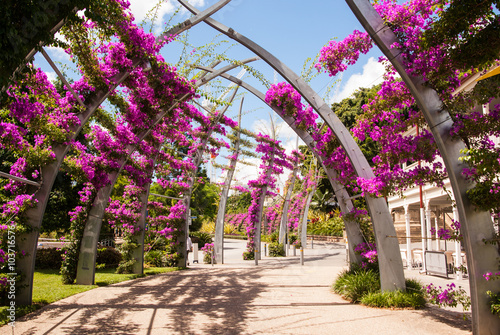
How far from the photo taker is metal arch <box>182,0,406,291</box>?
7.45m

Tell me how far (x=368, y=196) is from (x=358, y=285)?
191 cm

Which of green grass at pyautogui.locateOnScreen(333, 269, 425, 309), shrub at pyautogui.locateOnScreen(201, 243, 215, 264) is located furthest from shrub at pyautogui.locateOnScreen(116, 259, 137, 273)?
green grass at pyautogui.locateOnScreen(333, 269, 425, 309)

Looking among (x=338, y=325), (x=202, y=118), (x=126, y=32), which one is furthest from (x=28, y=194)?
(x=202, y=118)

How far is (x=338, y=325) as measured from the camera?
19.6 feet

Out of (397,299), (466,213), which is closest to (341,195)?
(397,299)

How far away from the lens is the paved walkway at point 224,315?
5.72 meters

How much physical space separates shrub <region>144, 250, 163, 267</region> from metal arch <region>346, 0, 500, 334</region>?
557 inches

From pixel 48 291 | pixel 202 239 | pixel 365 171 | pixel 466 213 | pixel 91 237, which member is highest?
pixel 365 171

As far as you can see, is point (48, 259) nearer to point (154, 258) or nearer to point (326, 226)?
point (154, 258)

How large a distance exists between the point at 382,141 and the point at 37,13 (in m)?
5.39

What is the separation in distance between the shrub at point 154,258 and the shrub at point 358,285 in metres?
10.5

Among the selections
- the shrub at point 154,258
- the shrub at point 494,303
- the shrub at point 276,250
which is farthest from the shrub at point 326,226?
the shrub at point 494,303

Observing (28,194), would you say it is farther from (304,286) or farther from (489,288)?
(489,288)

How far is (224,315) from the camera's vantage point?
6.86m
